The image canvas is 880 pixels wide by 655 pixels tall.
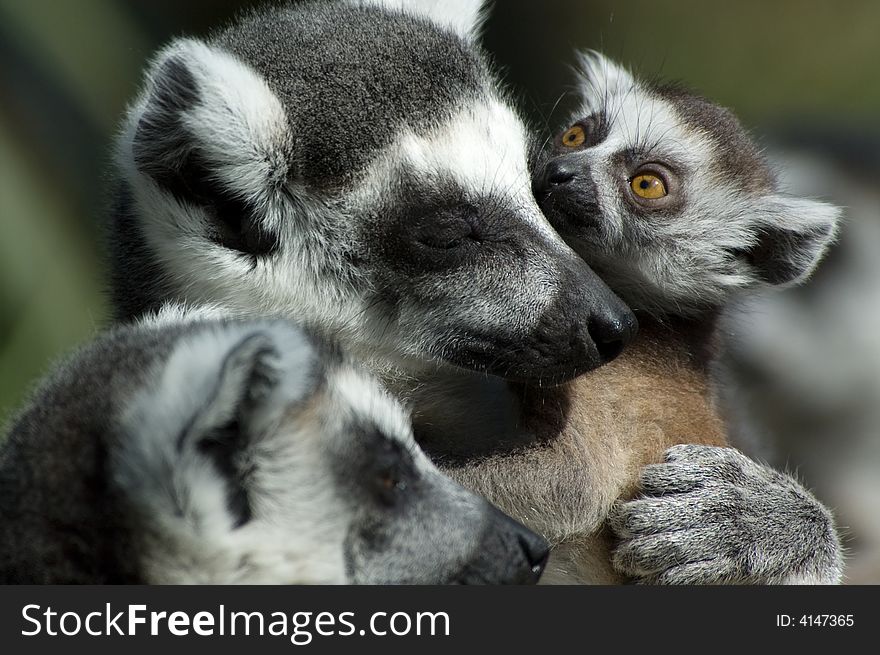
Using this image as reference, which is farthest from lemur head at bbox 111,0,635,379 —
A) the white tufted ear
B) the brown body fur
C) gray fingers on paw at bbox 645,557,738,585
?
gray fingers on paw at bbox 645,557,738,585

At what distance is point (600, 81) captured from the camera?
3.25 metres

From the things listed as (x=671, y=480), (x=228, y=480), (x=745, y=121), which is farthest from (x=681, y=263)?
(x=745, y=121)

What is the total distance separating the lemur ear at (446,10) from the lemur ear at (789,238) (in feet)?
3.12

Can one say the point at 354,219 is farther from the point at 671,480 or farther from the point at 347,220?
the point at 671,480

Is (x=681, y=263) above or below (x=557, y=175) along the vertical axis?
below

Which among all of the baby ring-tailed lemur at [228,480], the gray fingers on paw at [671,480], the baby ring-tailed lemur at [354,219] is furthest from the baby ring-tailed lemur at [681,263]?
the baby ring-tailed lemur at [228,480]

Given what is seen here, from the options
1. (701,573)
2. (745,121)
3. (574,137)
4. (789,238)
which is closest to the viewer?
(701,573)

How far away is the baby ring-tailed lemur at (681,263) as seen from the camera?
239cm

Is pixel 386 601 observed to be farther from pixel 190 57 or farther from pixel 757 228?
pixel 757 228

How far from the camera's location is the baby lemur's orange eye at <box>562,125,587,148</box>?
2973 millimetres

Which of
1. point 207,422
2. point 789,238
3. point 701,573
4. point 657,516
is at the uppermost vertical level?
point 789,238

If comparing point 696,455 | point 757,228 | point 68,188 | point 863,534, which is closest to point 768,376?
point 863,534

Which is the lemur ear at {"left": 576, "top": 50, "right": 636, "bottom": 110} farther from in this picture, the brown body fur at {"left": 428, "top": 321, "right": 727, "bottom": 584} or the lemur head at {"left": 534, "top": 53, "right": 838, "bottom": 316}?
the brown body fur at {"left": 428, "top": 321, "right": 727, "bottom": 584}

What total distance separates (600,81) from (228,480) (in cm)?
211
